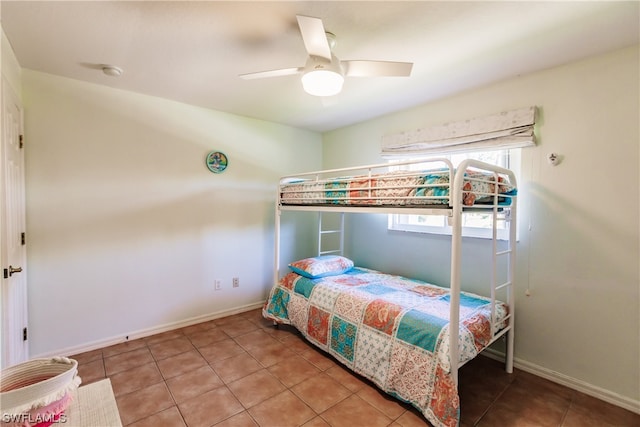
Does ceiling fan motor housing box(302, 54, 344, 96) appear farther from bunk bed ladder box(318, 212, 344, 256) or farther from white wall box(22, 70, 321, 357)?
bunk bed ladder box(318, 212, 344, 256)

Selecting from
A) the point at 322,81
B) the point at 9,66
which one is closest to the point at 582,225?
the point at 322,81

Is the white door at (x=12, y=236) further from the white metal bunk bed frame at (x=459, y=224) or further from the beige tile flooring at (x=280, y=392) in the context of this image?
the white metal bunk bed frame at (x=459, y=224)

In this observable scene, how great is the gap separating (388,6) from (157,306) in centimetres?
312

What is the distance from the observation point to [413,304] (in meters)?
2.14

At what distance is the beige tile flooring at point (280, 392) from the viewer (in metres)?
1.76

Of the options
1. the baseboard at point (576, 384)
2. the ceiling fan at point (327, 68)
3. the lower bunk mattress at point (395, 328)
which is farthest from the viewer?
the baseboard at point (576, 384)

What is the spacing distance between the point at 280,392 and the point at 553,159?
2.58 m

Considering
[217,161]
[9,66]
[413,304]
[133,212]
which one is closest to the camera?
[9,66]

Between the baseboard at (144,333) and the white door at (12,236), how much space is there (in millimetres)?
245

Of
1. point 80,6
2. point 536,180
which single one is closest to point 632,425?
point 536,180

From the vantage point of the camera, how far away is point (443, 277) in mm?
2762

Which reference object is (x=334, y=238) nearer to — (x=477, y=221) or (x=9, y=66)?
(x=477, y=221)

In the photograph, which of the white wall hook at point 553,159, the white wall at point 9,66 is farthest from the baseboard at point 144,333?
the white wall hook at point 553,159

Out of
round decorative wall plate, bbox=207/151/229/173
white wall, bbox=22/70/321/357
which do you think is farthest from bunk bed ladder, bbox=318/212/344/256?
round decorative wall plate, bbox=207/151/229/173
